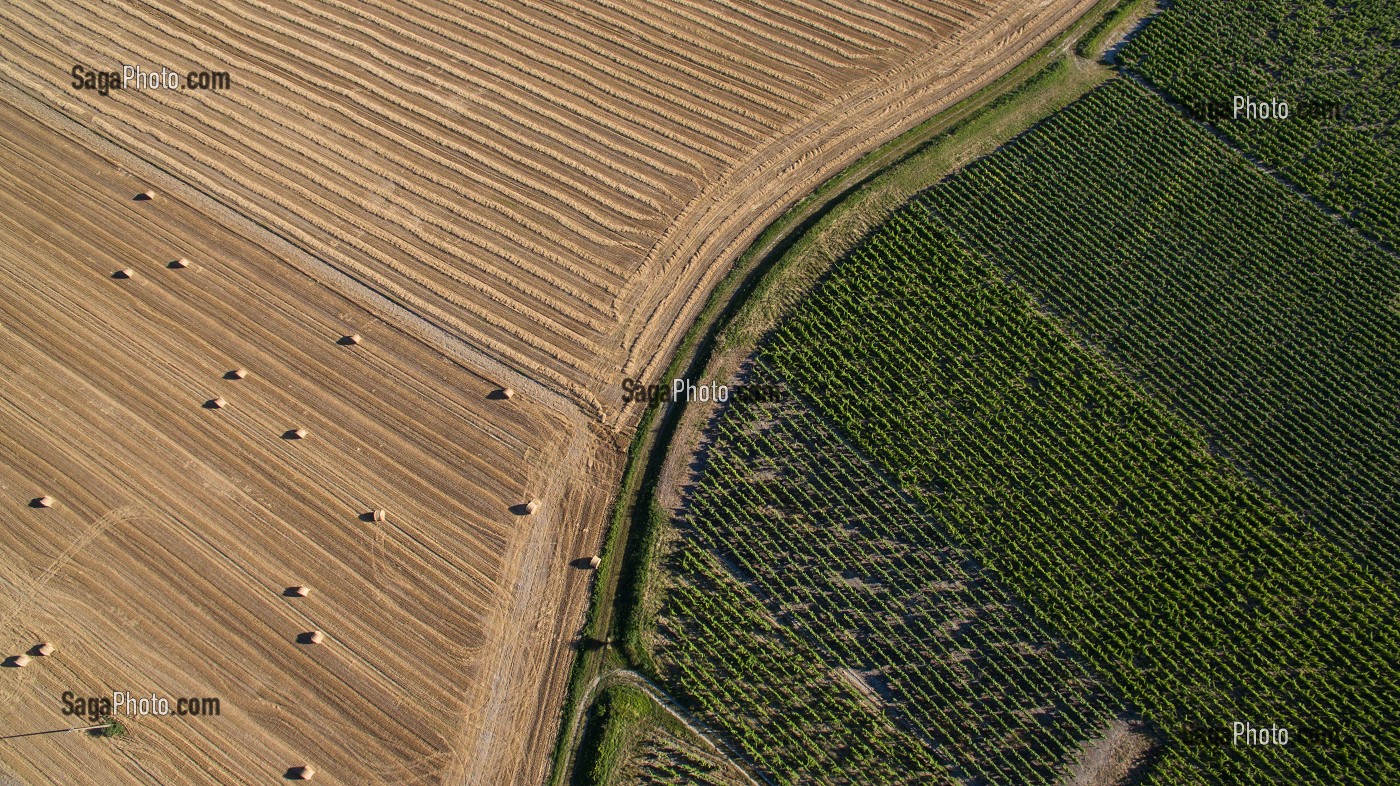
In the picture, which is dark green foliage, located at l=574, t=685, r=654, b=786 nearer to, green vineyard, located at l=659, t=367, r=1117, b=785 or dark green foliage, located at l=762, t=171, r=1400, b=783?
green vineyard, located at l=659, t=367, r=1117, b=785

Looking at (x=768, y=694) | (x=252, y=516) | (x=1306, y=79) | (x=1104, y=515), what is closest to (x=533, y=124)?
(x=252, y=516)

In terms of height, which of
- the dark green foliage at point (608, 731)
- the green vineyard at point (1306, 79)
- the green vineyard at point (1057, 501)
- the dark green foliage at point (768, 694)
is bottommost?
the dark green foliage at point (608, 731)

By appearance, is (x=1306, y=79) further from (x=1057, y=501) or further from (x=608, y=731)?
(x=608, y=731)

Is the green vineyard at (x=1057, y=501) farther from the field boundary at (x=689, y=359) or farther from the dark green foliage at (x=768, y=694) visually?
the field boundary at (x=689, y=359)

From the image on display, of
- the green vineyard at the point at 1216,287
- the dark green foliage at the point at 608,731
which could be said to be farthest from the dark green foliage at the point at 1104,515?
the dark green foliage at the point at 608,731

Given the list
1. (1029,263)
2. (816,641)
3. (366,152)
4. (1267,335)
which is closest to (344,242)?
(366,152)

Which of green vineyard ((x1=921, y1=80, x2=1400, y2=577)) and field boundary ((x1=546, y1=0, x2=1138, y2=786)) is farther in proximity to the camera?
green vineyard ((x1=921, y1=80, x2=1400, y2=577))

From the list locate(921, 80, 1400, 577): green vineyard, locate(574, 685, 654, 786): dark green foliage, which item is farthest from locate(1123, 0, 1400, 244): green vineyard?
locate(574, 685, 654, 786): dark green foliage
